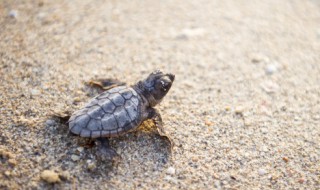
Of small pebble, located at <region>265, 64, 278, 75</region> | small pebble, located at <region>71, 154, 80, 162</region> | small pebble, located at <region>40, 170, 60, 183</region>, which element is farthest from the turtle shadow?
small pebble, located at <region>265, 64, 278, 75</region>

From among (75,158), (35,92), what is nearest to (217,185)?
(75,158)

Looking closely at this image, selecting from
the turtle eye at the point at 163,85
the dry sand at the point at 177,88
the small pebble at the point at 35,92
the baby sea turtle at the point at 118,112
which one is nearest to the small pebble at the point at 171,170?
the dry sand at the point at 177,88

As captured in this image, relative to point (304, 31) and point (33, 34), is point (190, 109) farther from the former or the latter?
point (304, 31)

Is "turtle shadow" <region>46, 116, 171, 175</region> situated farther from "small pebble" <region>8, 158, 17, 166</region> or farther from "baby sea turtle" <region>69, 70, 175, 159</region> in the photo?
"small pebble" <region>8, 158, 17, 166</region>

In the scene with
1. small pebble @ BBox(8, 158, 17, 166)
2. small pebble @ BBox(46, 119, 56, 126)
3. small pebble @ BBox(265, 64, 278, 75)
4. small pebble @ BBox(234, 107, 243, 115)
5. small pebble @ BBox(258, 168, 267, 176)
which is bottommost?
small pebble @ BBox(258, 168, 267, 176)

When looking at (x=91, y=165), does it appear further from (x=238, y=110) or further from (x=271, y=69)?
(x=271, y=69)

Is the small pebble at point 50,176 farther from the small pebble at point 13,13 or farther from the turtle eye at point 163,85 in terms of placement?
the small pebble at point 13,13

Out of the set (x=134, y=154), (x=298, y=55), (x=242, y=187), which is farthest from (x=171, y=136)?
(x=298, y=55)

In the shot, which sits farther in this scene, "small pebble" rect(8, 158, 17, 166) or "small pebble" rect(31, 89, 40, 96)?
"small pebble" rect(31, 89, 40, 96)
